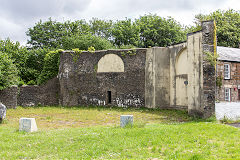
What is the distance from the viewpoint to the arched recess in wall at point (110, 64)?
18812 mm

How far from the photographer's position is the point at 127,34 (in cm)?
Answer: 3359

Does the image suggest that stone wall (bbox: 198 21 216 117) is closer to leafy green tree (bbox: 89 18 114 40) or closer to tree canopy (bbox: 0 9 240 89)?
tree canopy (bbox: 0 9 240 89)

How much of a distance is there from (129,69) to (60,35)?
19.7 m

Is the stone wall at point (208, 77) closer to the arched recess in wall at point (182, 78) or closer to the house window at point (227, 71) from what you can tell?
the arched recess in wall at point (182, 78)

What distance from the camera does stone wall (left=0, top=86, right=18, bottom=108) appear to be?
17.5m

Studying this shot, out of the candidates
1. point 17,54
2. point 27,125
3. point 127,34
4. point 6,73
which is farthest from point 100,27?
point 27,125

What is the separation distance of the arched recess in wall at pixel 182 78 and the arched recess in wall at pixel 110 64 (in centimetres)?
444

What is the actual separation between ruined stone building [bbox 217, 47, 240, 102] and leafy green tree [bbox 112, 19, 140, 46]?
12.4 m

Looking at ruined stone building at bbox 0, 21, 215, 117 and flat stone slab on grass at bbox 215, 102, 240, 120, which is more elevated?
ruined stone building at bbox 0, 21, 215, 117

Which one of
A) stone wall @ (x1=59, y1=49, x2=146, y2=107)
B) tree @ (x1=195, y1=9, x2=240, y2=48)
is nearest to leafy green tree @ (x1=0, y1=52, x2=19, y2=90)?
stone wall @ (x1=59, y1=49, x2=146, y2=107)

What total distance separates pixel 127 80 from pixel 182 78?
429cm

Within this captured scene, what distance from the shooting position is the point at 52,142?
7.43 metres

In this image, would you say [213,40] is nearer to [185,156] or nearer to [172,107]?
[172,107]

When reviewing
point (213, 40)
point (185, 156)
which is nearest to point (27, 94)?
point (213, 40)
